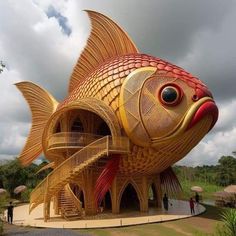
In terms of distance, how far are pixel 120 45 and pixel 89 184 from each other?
968cm

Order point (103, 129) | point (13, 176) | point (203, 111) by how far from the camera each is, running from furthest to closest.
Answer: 1. point (13, 176)
2. point (103, 129)
3. point (203, 111)

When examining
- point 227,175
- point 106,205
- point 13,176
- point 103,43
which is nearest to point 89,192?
point 106,205

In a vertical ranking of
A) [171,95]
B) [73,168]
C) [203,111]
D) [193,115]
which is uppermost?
[171,95]

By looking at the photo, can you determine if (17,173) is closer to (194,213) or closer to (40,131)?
(40,131)

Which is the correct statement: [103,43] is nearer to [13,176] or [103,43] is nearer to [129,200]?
[129,200]

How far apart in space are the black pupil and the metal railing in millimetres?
3465

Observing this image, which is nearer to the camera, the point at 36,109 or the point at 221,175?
the point at 36,109

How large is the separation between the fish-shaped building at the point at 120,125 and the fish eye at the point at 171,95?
0.01 metres

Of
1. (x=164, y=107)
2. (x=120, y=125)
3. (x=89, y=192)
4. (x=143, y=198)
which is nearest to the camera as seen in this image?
(x=164, y=107)

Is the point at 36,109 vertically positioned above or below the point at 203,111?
above

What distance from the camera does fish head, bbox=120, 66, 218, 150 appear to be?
19.7 metres

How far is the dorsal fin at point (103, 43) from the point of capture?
77.4 feet

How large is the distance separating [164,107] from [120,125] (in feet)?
9.35

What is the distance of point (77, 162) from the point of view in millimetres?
20062
